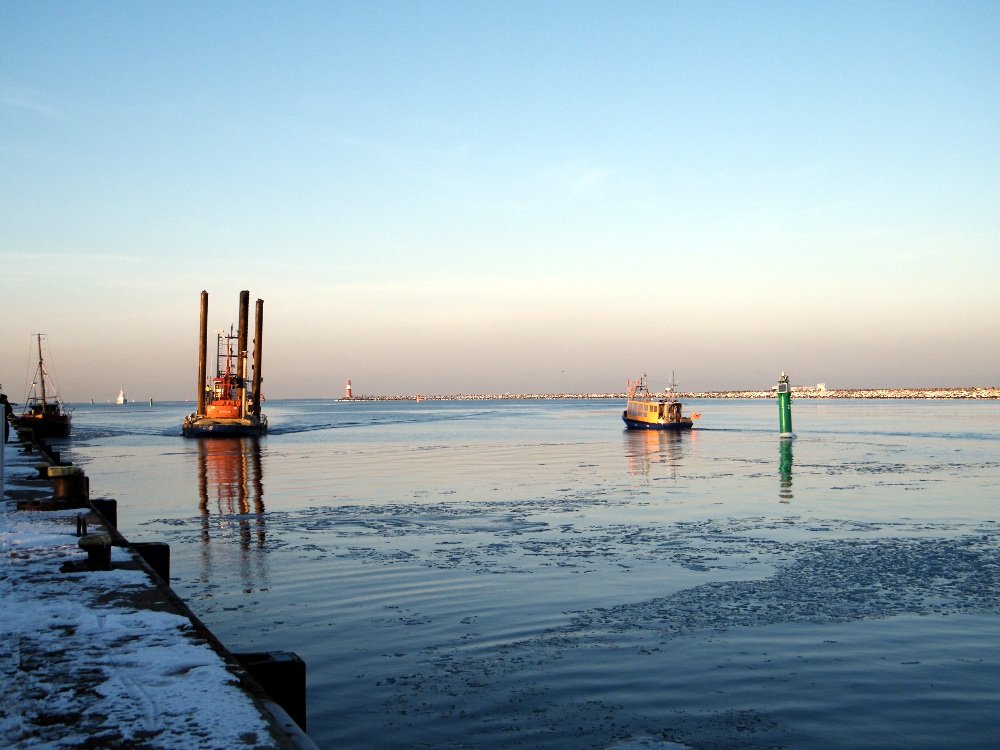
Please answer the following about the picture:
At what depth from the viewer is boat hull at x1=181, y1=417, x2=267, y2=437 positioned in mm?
57281

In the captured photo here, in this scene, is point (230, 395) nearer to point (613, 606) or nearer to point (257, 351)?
point (257, 351)

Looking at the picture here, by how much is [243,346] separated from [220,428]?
8.89 metres

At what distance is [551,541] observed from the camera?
14945mm

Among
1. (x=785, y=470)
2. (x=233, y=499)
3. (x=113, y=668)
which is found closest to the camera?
(x=113, y=668)

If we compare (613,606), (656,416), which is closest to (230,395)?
(656,416)

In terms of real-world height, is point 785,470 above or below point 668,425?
above

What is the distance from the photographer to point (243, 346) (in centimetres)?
6431

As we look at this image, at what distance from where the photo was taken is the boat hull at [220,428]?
5728cm

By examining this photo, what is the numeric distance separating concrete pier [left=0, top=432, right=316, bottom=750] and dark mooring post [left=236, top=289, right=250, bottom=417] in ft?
183

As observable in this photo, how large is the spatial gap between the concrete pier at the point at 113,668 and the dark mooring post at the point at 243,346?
183ft

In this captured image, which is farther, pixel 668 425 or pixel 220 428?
pixel 668 425

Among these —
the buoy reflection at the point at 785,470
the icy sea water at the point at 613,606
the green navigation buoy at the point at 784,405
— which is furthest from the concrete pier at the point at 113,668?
the green navigation buoy at the point at 784,405

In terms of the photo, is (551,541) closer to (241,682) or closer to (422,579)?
(422,579)

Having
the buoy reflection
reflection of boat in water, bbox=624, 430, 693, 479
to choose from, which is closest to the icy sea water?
the buoy reflection
